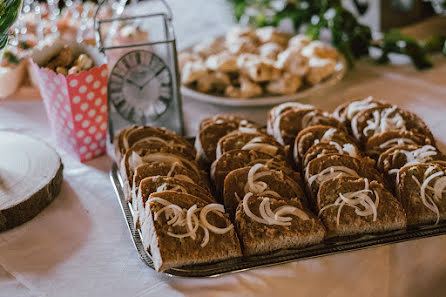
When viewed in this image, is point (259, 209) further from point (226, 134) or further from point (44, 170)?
point (44, 170)

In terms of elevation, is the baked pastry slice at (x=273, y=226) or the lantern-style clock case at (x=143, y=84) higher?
the lantern-style clock case at (x=143, y=84)

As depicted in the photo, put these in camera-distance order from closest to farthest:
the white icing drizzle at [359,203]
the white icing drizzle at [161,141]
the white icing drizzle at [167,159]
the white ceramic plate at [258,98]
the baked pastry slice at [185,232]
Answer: the baked pastry slice at [185,232] < the white icing drizzle at [359,203] < the white icing drizzle at [167,159] < the white icing drizzle at [161,141] < the white ceramic plate at [258,98]

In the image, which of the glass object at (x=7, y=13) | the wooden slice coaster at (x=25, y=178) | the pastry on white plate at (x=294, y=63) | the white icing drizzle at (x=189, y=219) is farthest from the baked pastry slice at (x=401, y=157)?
the glass object at (x=7, y=13)

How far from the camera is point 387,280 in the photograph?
1.37 metres

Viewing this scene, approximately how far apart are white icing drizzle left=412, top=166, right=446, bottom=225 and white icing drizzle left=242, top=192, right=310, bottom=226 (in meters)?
0.34

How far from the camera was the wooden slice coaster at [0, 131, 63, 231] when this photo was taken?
1513 millimetres

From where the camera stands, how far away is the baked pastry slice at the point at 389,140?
1643 millimetres

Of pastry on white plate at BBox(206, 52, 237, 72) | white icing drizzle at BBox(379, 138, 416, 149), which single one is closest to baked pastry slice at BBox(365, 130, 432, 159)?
white icing drizzle at BBox(379, 138, 416, 149)

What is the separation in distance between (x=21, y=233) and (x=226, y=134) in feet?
2.40

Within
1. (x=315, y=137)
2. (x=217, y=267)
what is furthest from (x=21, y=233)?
(x=315, y=137)

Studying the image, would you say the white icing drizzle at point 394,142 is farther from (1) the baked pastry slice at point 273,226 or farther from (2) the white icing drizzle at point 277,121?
(1) the baked pastry slice at point 273,226

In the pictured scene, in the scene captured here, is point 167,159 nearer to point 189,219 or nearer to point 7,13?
point 189,219

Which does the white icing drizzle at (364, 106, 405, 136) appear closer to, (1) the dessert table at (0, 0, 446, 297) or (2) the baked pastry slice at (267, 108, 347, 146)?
(2) the baked pastry slice at (267, 108, 347, 146)

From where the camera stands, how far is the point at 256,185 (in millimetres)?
1411
